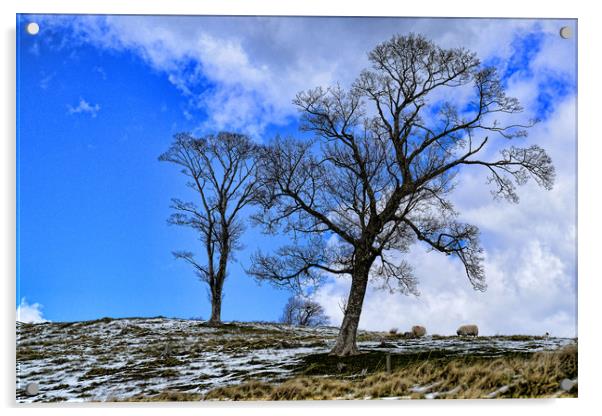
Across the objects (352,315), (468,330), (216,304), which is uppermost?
(216,304)

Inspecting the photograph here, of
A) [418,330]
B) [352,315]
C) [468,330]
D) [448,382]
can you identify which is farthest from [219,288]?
[468,330]

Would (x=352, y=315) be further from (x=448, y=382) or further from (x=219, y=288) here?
(x=219, y=288)

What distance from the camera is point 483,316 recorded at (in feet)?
28.1

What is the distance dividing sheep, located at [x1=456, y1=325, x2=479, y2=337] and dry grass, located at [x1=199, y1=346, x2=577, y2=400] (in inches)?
14.3

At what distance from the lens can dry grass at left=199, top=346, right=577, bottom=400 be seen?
8125mm

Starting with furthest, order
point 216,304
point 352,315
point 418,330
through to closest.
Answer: point 352,315 < point 216,304 < point 418,330

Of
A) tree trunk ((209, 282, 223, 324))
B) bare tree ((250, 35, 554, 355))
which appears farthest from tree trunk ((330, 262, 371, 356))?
tree trunk ((209, 282, 223, 324))

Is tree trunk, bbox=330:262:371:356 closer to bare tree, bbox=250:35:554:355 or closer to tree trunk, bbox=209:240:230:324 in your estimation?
bare tree, bbox=250:35:554:355

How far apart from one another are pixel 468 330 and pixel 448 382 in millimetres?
794

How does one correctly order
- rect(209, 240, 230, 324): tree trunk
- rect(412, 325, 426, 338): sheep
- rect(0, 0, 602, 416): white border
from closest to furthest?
rect(0, 0, 602, 416): white border
rect(412, 325, 426, 338): sheep
rect(209, 240, 230, 324): tree trunk

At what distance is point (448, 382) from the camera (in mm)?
8312

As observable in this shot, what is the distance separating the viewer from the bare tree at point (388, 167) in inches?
348
